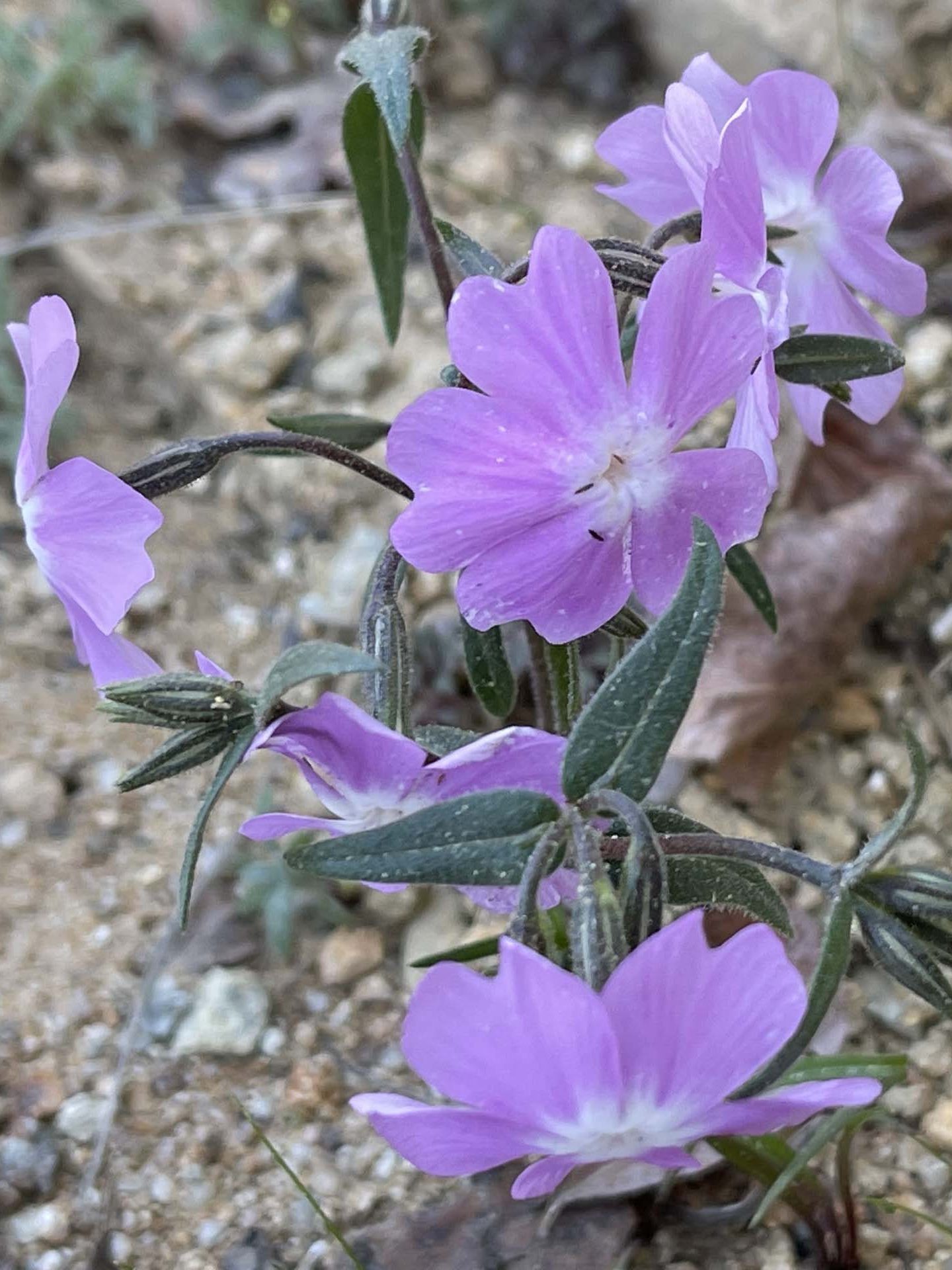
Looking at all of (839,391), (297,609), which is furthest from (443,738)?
(297,609)

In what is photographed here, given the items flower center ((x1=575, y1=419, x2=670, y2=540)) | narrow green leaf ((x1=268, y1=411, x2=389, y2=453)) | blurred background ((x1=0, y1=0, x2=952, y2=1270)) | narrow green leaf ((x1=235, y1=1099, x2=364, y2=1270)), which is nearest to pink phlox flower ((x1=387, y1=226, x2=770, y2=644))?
flower center ((x1=575, y1=419, x2=670, y2=540))

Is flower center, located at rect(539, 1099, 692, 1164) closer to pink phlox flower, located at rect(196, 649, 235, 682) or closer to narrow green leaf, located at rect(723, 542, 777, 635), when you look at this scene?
pink phlox flower, located at rect(196, 649, 235, 682)

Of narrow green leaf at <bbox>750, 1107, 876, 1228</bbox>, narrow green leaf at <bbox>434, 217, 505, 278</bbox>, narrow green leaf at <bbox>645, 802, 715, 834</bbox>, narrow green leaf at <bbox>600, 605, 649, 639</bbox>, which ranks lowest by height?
narrow green leaf at <bbox>750, 1107, 876, 1228</bbox>

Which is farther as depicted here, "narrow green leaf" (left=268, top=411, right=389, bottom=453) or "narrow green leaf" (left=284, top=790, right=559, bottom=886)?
"narrow green leaf" (left=268, top=411, right=389, bottom=453)

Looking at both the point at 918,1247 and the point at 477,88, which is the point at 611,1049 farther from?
the point at 477,88

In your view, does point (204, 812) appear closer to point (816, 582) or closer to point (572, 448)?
point (572, 448)

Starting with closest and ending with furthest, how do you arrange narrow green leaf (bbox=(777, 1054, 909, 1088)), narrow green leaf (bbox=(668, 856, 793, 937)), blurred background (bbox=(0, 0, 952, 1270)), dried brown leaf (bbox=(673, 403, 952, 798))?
narrow green leaf (bbox=(668, 856, 793, 937)) → narrow green leaf (bbox=(777, 1054, 909, 1088)) → blurred background (bbox=(0, 0, 952, 1270)) → dried brown leaf (bbox=(673, 403, 952, 798))

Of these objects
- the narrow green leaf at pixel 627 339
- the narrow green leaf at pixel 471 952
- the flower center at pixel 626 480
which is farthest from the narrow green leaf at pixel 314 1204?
the narrow green leaf at pixel 627 339
